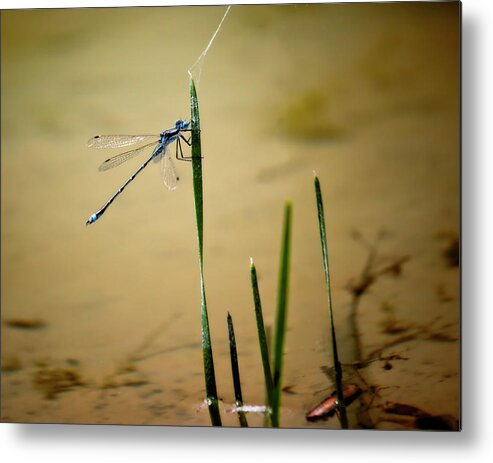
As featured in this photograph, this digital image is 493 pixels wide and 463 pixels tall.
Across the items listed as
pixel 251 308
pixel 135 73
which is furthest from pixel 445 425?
pixel 135 73

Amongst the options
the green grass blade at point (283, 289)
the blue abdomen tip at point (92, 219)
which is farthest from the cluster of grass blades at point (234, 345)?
the blue abdomen tip at point (92, 219)

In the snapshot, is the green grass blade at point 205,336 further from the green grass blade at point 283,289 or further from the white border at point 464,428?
the green grass blade at point 283,289

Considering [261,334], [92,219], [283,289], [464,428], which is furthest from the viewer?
[92,219]

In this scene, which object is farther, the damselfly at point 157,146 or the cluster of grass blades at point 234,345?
the damselfly at point 157,146

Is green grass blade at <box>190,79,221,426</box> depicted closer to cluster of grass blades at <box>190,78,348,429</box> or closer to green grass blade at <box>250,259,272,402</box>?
cluster of grass blades at <box>190,78,348,429</box>

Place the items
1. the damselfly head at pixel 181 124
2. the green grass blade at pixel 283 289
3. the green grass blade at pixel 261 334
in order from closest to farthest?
the green grass blade at pixel 283 289 → the green grass blade at pixel 261 334 → the damselfly head at pixel 181 124

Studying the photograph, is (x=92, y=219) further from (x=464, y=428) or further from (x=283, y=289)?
(x=464, y=428)

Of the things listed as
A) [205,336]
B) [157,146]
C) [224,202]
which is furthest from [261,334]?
[157,146]

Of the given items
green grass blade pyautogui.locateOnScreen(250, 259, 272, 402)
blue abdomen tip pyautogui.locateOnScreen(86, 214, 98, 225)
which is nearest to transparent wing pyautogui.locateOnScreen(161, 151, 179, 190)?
blue abdomen tip pyautogui.locateOnScreen(86, 214, 98, 225)
